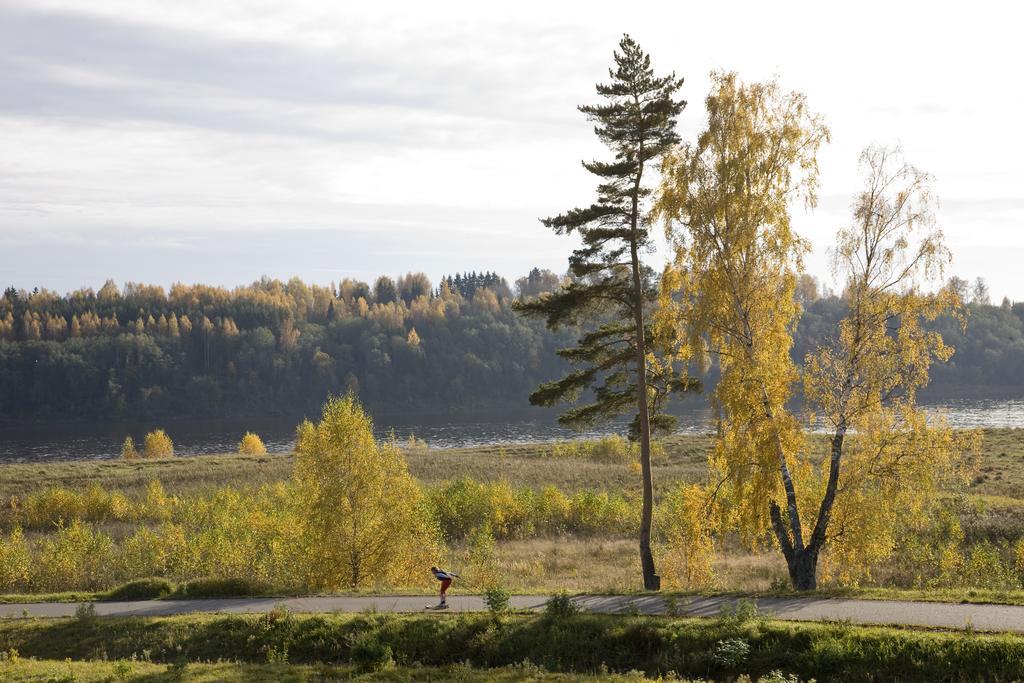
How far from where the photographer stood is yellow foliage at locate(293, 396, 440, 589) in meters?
26.3

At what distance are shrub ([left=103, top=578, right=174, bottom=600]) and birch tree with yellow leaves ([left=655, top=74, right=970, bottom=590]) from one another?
16.3 metres

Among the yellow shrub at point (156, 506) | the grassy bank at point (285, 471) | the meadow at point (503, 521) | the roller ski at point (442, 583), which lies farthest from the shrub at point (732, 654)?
the yellow shrub at point (156, 506)

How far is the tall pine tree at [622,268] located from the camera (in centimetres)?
2562

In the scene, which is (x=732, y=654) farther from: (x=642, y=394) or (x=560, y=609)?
(x=642, y=394)

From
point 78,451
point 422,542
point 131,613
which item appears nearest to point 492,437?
point 78,451

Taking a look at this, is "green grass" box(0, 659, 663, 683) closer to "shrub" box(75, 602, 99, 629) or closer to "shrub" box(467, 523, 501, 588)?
"shrub" box(75, 602, 99, 629)

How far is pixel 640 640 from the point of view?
17703mm

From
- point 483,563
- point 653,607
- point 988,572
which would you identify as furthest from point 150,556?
point 988,572

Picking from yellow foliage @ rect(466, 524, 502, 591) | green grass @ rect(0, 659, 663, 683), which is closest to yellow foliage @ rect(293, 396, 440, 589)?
yellow foliage @ rect(466, 524, 502, 591)

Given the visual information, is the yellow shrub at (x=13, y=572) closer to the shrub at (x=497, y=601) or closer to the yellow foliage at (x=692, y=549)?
the shrub at (x=497, y=601)

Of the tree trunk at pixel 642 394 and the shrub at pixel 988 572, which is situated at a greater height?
the tree trunk at pixel 642 394

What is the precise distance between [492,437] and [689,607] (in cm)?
9007

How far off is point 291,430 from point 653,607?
414 feet

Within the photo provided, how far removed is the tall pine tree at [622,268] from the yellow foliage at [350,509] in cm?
566
